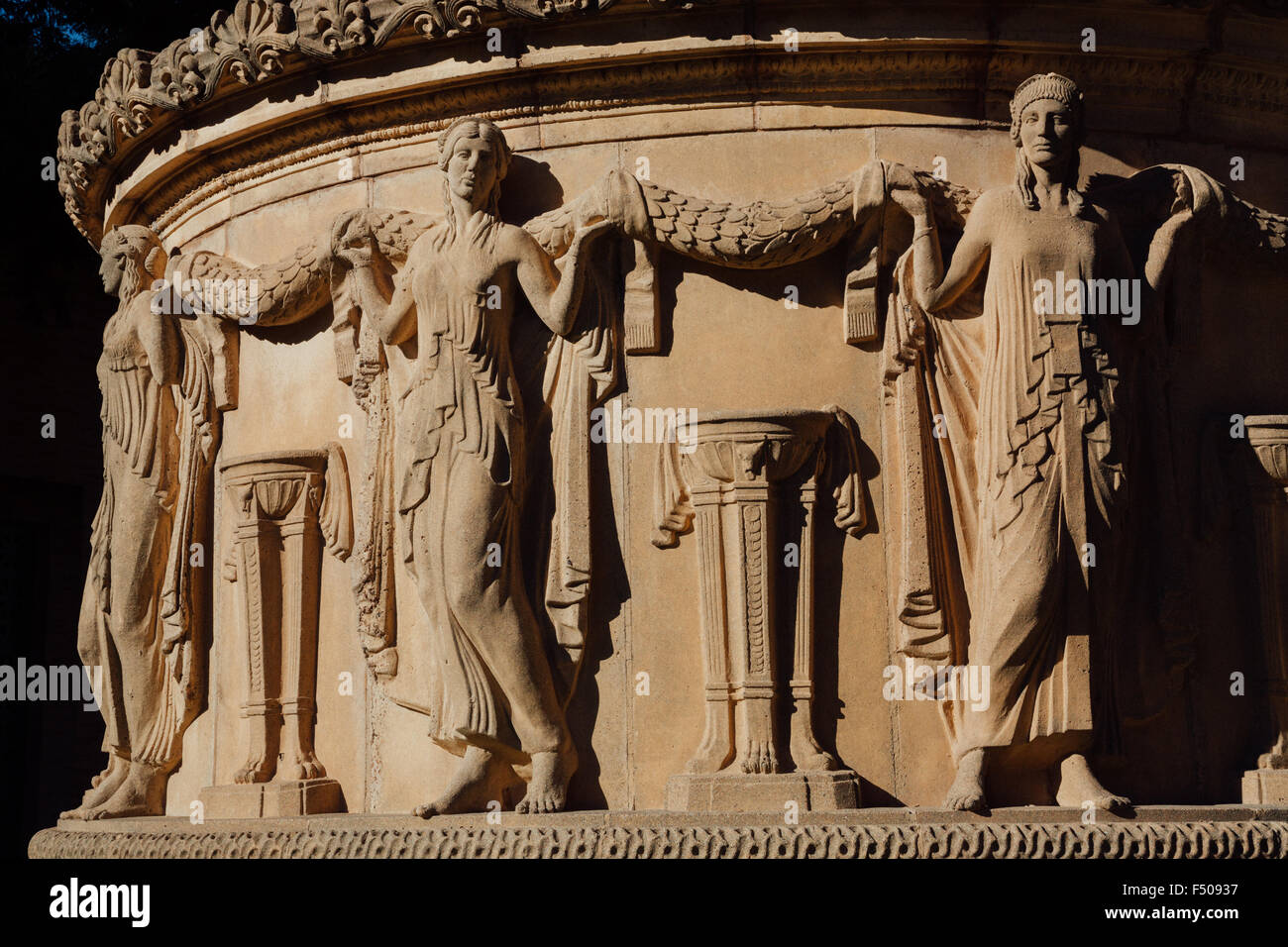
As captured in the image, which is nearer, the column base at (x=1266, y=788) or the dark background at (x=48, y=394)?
the column base at (x=1266, y=788)

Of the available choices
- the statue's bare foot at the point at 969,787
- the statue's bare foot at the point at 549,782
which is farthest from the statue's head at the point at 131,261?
the statue's bare foot at the point at 969,787

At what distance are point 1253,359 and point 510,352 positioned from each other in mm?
3434

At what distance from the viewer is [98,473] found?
14742 millimetres

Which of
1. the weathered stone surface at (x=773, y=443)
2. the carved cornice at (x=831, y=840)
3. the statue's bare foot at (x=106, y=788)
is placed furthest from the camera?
the statue's bare foot at (x=106, y=788)

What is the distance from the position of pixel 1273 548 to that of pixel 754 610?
2.38m

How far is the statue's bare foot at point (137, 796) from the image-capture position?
8453 mm

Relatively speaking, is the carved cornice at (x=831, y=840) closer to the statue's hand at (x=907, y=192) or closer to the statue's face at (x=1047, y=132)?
the statue's hand at (x=907, y=192)

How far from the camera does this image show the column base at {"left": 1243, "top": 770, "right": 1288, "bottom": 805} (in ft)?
22.3

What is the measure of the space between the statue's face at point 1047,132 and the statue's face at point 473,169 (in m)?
2.35

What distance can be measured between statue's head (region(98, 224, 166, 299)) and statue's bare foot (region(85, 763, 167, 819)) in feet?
8.45

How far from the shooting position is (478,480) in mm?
6957

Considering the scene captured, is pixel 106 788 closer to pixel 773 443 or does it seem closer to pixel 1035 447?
pixel 773 443

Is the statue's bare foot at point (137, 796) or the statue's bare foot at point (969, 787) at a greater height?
the statue's bare foot at point (969, 787)
